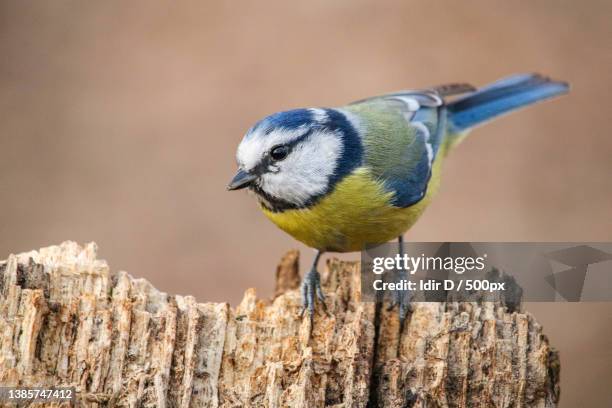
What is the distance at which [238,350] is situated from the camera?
2.97 meters

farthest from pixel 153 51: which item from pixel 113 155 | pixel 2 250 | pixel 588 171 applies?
pixel 588 171

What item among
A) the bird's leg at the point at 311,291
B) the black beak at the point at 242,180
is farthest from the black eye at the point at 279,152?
the bird's leg at the point at 311,291

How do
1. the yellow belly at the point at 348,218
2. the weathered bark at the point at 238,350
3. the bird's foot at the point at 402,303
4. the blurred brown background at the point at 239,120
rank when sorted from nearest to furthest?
the weathered bark at the point at 238,350, the bird's foot at the point at 402,303, the yellow belly at the point at 348,218, the blurred brown background at the point at 239,120

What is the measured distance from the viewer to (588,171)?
253 inches

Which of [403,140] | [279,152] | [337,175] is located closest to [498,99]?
[403,140]

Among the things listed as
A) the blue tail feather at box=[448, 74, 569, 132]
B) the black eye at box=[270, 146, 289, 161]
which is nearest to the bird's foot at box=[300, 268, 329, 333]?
the black eye at box=[270, 146, 289, 161]

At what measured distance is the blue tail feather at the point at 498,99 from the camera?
188 inches

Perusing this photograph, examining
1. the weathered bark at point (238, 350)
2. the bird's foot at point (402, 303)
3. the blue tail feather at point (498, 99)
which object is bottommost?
the weathered bark at point (238, 350)

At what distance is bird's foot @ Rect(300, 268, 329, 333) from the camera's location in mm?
3361

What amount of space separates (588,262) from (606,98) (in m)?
3.55

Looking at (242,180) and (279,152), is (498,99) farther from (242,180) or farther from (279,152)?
(242,180)

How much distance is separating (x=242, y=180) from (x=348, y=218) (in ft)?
1.68

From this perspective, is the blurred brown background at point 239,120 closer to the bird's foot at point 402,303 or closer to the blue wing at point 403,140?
the blue wing at point 403,140

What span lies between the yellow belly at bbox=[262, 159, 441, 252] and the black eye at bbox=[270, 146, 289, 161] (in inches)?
10.1
